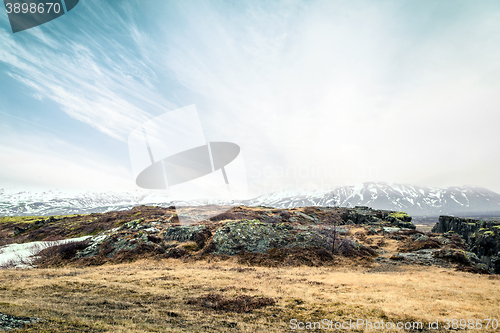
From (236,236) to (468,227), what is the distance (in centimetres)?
6436

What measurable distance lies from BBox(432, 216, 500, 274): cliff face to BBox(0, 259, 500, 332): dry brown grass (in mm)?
19517

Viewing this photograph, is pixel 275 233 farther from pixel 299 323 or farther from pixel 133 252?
pixel 299 323

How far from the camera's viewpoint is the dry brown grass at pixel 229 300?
9.07 meters

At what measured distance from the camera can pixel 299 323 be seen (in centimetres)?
991

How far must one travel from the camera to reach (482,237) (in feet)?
131

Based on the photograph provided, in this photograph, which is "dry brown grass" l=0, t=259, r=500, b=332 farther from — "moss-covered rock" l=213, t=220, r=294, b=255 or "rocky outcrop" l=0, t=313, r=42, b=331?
"moss-covered rock" l=213, t=220, r=294, b=255

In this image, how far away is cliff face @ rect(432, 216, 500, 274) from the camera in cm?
3125

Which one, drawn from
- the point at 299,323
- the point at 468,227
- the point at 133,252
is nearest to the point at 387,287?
the point at 299,323
